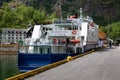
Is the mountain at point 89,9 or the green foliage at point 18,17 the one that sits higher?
the mountain at point 89,9

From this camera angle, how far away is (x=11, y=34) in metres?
103

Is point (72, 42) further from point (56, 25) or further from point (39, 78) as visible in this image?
point (39, 78)

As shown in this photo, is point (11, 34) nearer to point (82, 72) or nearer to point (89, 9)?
point (82, 72)

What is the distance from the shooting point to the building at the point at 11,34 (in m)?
101

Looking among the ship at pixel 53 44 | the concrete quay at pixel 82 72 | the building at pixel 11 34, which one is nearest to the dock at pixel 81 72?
the concrete quay at pixel 82 72

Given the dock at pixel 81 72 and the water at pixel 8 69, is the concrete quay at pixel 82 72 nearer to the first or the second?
the dock at pixel 81 72

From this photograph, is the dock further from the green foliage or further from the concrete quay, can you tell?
the green foliage

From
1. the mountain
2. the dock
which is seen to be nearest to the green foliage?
the dock

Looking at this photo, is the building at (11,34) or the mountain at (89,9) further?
the mountain at (89,9)

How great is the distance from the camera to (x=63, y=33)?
4009 centimetres

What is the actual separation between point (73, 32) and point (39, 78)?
22836 millimetres

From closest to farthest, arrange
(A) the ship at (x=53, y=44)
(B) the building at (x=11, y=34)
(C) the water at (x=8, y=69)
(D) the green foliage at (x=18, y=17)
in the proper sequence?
(C) the water at (x=8, y=69) < (A) the ship at (x=53, y=44) < (B) the building at (x=11, y=34) < (D) the green foliage at (x=18, y=17)

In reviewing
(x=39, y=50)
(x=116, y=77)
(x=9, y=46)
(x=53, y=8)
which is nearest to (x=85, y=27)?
(x=39, y=50)

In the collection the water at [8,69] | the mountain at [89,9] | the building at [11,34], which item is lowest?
the water at [8,69]
